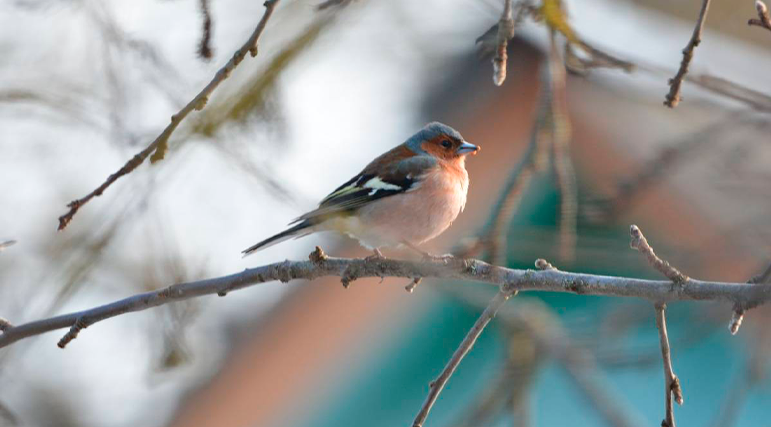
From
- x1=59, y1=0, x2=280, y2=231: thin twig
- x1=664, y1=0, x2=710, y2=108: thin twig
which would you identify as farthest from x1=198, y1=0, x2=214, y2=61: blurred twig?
x1=664, y1=0, x2=710, y2=108: thin twig

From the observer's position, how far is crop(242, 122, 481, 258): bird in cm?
470

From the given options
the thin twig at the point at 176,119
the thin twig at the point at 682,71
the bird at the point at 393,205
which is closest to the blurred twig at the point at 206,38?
the thin twig at the point at 176,119

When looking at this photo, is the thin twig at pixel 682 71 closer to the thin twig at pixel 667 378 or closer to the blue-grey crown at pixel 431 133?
the thin twig at pixel 667 378

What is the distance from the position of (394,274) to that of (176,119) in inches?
45.6

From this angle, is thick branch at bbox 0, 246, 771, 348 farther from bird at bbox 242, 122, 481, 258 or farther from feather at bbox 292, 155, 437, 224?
feather at bbox 292, 155, 437, 224

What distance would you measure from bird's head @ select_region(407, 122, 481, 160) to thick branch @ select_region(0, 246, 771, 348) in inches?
90.2

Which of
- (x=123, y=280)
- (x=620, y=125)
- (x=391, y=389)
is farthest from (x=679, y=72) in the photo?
(x=391, y=389)

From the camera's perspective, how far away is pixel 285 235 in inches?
177

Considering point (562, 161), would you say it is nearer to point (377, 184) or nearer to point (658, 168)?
point (658, 168)

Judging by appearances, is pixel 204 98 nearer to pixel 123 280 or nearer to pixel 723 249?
pixel 723 249

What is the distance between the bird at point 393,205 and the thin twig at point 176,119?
1.64 m

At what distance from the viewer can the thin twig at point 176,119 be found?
2.67m

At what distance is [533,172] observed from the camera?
3.20 m

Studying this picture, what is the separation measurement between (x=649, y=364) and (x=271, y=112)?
175 centimetres
